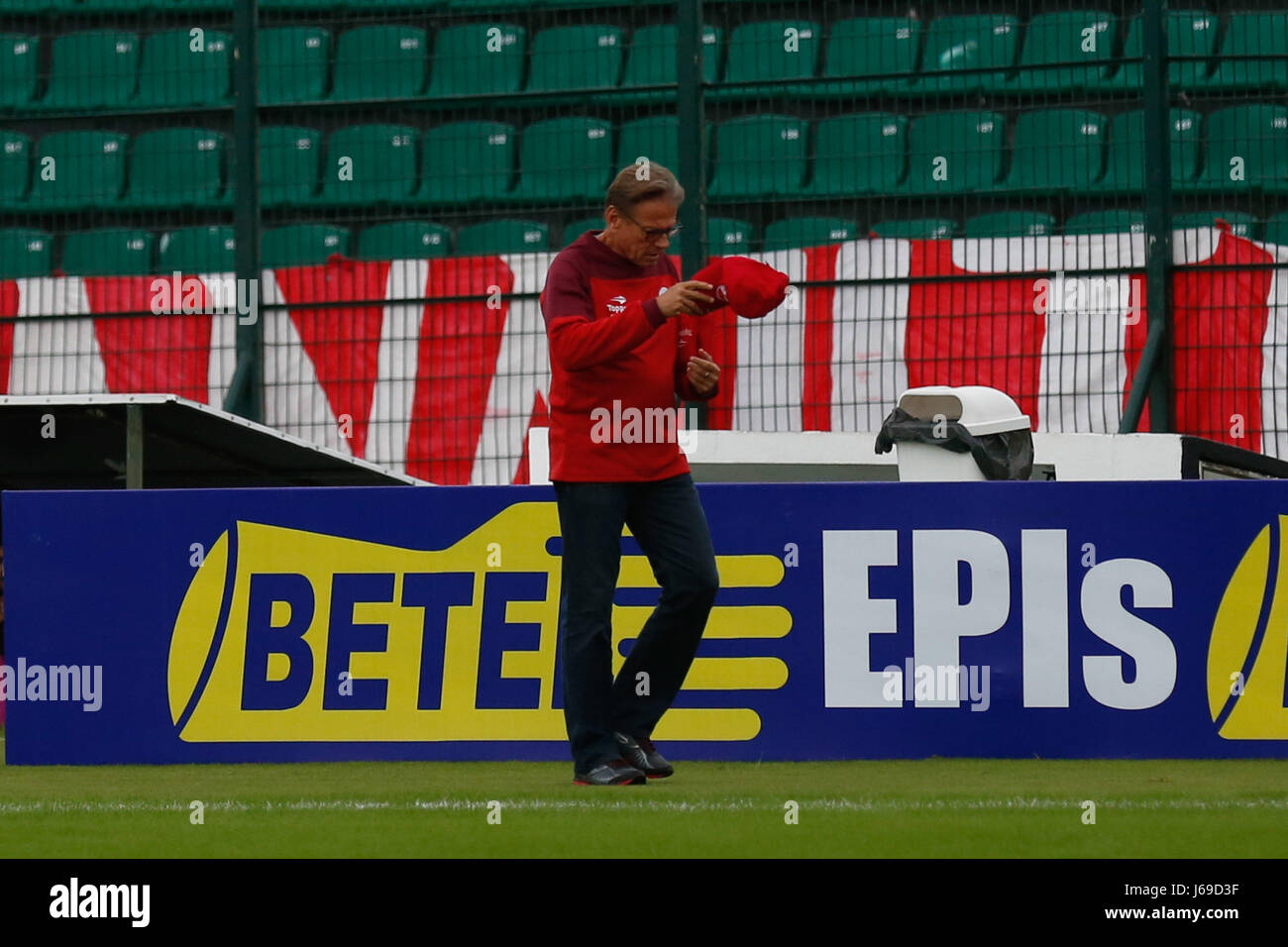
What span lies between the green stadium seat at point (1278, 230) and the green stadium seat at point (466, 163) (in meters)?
4.26

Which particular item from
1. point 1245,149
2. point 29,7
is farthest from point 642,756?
point 29,7

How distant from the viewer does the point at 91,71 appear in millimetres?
13273

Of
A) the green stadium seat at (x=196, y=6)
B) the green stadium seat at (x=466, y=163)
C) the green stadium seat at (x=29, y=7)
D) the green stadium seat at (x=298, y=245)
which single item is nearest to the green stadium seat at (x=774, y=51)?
the green stadium seat at (x=466, y=163)

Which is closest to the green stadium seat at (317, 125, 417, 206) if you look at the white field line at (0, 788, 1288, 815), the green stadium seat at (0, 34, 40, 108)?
the green stadium seat at (0, 34, 40, 108)

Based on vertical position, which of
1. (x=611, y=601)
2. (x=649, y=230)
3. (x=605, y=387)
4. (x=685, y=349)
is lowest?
(x=611, y=601)

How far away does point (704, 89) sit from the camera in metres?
11.1

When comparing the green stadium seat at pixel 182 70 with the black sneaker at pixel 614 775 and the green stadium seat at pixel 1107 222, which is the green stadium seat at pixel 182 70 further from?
the black sneaker at pixel 614 775

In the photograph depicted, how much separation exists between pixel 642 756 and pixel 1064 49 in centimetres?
680

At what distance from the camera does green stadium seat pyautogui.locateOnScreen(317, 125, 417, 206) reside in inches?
472

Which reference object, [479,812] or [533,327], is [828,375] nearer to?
[533,327]

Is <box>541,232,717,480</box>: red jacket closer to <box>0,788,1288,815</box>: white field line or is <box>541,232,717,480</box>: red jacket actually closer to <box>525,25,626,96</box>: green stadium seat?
<box>0,788,1288,815</box>: white field line

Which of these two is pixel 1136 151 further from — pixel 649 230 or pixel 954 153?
pixel 649 230

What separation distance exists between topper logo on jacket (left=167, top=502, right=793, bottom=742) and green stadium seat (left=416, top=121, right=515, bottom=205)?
214 inches

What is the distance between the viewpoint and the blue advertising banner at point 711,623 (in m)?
6.46
